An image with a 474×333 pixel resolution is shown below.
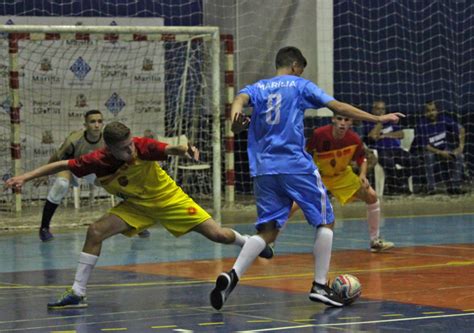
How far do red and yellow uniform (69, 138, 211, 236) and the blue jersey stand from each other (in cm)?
79

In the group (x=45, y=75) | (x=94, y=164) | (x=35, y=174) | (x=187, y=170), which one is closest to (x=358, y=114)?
(x=94, y=164)

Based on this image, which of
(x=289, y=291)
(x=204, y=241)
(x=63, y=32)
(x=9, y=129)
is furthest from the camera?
(x=9, y=129)

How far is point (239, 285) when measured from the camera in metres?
11.0

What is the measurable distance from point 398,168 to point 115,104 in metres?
5.59

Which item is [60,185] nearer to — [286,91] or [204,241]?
[204,241]

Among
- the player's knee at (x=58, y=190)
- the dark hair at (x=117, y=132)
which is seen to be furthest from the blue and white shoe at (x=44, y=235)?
Result: the dark hair at (x=117, y=132)

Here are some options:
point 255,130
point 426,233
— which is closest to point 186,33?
point 426,233

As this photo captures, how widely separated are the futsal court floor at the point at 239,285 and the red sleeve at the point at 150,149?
1201 mm

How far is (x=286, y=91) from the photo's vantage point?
998 centimetres

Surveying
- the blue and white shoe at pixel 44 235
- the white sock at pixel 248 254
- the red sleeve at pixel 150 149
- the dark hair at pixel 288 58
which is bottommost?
the blue and white shoe at pixel 44 235

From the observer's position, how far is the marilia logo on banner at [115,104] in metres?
22.4

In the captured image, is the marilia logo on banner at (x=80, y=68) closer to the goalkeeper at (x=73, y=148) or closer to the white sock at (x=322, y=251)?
the goalkeeper at (x=73, y=148)

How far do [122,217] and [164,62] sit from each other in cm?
1232

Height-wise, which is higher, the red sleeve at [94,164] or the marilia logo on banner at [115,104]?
the marilia logo on banner at [115,104]
